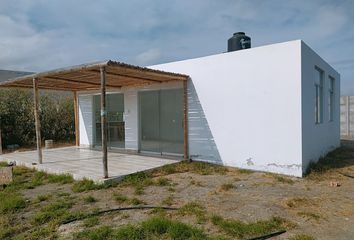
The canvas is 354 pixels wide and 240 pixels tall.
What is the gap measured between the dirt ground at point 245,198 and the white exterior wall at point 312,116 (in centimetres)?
71

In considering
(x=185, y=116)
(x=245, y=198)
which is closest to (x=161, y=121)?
(x=185, y=116)

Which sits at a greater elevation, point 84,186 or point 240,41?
point 240,41

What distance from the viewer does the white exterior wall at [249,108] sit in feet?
22.3

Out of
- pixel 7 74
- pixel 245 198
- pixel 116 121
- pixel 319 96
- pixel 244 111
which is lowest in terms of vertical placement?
pixel 245 198

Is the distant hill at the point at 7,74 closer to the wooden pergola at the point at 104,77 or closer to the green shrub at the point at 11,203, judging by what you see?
the wooden pergola at the point at 104,77

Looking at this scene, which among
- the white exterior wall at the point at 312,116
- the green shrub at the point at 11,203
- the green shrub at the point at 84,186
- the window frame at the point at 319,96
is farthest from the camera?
the window frame at the point at 319,96

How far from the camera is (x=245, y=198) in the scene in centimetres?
518

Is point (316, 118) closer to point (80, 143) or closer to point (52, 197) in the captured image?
point (52, 197)

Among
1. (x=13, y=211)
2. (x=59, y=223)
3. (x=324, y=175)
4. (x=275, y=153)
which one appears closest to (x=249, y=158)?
(x=275, y=153)

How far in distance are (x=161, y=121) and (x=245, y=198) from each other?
16.2 feet

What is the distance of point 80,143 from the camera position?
12.6 m

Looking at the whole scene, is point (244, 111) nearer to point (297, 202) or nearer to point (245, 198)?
point (245, 198)

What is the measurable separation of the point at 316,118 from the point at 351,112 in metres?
10.0

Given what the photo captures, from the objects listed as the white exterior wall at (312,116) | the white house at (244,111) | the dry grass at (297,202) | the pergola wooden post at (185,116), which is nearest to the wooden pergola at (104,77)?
the pergola wooden post at (185,116)
